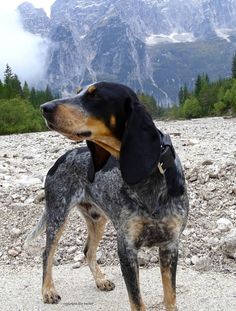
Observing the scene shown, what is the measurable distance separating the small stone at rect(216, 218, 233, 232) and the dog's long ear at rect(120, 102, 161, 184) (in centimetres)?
429

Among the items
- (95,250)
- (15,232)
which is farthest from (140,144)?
(15,232)

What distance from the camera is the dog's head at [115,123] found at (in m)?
4.54

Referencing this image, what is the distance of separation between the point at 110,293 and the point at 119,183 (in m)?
1.98

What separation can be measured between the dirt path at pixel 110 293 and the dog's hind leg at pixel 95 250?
12 cm

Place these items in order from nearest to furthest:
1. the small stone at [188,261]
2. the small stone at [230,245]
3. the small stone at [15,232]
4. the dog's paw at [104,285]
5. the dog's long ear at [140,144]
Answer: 1. the dog's long ear at [140,144]
2. the dog's paw at [104,285]
3. the small stone at [230,245]
4. the small stone at [188,261]
5. the small stone at [15,232]

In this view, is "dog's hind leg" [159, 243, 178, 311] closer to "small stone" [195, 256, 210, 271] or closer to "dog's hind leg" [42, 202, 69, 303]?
"dog's hind leg" [42, 202, 69, 303]

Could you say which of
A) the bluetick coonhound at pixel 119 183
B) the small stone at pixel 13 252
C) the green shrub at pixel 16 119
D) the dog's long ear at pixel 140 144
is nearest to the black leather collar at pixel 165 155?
the bluetick coonhound at pixel 119 183

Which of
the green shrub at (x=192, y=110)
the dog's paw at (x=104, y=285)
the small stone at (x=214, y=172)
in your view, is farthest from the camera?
the green shrub at (x=192, y=110)

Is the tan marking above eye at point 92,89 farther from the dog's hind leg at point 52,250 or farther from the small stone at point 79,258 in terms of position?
the small stone at point 79,258

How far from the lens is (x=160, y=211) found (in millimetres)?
5254

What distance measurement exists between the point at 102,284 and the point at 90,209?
1.06 meters

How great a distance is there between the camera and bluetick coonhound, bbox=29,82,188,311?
460 centimetres

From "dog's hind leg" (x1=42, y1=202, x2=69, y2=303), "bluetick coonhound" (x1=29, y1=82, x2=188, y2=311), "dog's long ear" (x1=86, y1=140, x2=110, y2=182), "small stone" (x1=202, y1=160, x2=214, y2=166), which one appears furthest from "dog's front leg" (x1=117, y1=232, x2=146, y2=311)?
"small stone" (x1=202, y1=160, x2=214, y2=166)

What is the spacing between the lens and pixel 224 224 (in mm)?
8625
